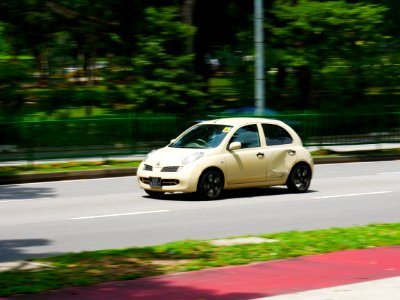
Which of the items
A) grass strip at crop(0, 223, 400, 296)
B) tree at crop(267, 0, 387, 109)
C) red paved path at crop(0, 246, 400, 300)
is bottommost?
red paved path at crop(0, 246, 400, 300)

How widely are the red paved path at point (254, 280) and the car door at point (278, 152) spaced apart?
7.28 metres

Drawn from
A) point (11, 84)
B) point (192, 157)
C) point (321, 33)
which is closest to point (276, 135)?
point (192, 157)

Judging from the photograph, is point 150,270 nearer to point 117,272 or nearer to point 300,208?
point 117,272

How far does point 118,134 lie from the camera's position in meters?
25.9

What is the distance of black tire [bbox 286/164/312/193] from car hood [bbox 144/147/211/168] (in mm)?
2250

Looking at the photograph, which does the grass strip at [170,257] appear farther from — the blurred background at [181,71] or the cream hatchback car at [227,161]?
the blurred background at [181,71]

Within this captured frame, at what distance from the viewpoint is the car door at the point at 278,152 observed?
17.4 metres

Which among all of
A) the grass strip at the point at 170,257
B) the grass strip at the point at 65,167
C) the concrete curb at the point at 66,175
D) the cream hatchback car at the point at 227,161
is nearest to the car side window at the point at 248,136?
A: the cream hatchback car at the point at 227,161

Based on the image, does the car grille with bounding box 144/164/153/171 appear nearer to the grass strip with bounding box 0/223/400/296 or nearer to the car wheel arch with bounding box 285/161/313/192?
the car wheel arch with bounding box 285/161/313/192

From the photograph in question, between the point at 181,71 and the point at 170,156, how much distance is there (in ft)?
43.7

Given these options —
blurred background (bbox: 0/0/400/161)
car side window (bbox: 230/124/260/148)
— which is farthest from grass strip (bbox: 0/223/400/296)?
blurred background (bbox: 0/0/400/161)

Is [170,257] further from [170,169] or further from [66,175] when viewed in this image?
[66,175]

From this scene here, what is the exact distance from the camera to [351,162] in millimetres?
27766

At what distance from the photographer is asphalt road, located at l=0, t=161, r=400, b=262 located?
1203 centimetres
